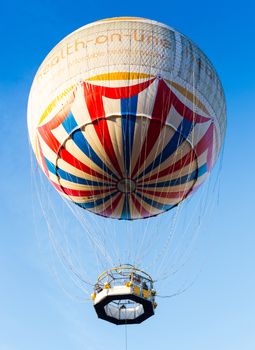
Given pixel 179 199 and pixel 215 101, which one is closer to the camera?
pixel 215 101

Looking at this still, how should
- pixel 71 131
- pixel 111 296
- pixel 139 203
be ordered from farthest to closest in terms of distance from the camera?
pixel 139 203 → pixel 71 131 → pixel 111 296

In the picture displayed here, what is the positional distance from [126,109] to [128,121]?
16.6 inches

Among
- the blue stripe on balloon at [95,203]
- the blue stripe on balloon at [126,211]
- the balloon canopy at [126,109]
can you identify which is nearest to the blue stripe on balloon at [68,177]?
the balloon canopy at [126,109]

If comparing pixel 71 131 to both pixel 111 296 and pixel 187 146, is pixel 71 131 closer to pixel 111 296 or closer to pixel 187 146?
pixel 187 146

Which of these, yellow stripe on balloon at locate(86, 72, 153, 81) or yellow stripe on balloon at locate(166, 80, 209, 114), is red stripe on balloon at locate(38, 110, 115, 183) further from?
yellow stripe on balloon at locate(166, 80, 209, 114)

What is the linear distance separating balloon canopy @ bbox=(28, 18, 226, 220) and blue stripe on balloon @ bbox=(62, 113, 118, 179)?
0.12 ft

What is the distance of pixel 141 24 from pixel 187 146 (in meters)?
4.56

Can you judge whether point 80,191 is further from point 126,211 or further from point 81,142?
point 81,142

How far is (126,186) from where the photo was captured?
21.6 metres

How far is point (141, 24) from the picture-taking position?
20.6m

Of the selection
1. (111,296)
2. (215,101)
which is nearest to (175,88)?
(215,101)

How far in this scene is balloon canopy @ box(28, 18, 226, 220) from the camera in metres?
19.9

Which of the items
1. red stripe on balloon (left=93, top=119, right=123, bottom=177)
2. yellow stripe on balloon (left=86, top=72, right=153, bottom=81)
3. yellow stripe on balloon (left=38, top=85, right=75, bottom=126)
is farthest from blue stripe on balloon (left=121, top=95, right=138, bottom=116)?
yellow stripe on balloon (left=38, top=85, right=75, bottom=126)

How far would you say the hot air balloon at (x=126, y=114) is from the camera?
65.1ft
